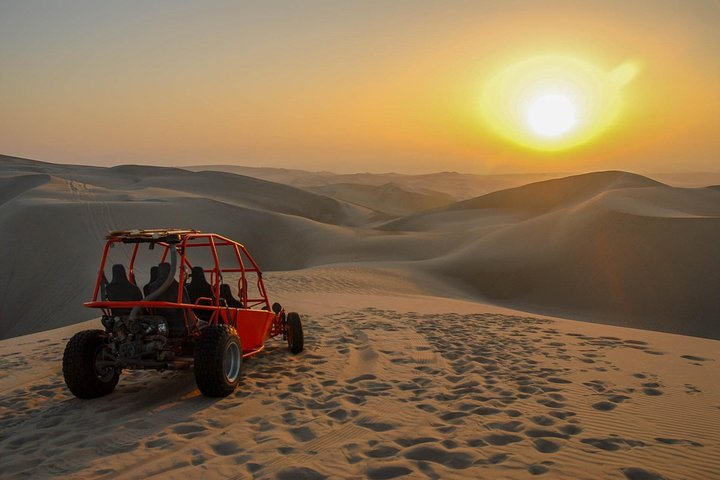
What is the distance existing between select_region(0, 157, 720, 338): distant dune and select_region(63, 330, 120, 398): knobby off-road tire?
12.6 meters

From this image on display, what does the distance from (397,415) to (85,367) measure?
10.8ft

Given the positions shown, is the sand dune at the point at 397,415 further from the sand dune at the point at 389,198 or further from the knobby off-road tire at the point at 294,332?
the sand dune at the point at 389,198

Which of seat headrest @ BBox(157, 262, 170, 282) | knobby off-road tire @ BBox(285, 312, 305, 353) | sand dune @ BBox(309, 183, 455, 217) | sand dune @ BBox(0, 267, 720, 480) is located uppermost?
sand dune @ BBox(309, 183, 455, 217)

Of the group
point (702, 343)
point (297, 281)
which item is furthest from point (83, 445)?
point (297, 281)

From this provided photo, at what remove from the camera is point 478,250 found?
88.6ft

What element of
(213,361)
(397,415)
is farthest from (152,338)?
(397,415)

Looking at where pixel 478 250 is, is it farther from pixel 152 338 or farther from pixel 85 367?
pixel 85 367

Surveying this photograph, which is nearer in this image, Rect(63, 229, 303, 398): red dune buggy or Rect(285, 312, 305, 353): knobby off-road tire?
Rect(63, 229, 303, 398): red dune buggy

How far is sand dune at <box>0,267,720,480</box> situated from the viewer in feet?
13.5

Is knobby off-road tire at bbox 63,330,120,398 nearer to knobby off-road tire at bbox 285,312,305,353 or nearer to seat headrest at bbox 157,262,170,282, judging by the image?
seat headrest at bbox 157,262,170,282

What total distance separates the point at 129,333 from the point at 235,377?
1.19 meters

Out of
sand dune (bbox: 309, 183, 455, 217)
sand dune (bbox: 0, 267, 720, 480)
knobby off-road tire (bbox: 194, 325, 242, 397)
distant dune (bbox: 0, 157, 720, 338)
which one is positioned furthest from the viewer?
sand dune (bbox: 309, 183, 455, 217)

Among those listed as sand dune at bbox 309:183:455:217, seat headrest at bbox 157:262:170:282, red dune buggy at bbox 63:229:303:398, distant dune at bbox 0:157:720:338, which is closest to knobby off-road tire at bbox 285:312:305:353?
red dune buggy at bbox 63:229:303:398

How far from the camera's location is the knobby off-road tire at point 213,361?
219 inches
